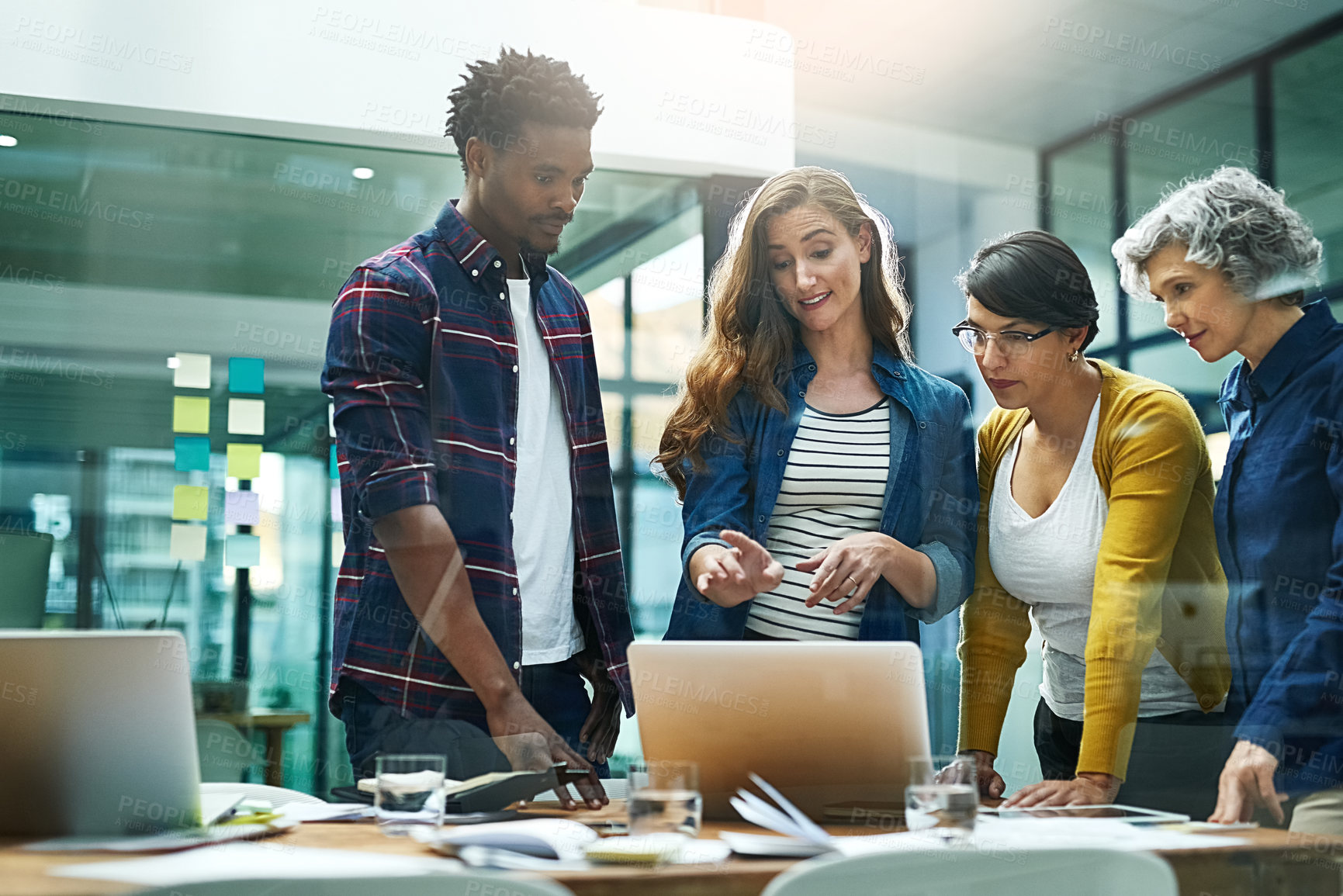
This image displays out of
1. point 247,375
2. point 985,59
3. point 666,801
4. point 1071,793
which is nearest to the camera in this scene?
point 666,801

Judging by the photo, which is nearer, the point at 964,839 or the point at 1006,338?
the point at 964,839

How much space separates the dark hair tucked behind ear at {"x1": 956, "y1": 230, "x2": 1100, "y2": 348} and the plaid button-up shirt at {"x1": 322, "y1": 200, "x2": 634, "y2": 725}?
0.81 m

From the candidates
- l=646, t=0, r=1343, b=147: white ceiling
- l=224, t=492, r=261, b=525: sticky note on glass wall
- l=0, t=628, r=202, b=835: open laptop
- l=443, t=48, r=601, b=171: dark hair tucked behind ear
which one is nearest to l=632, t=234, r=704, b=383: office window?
l=646, t=0, r=1343, b=147: white ceiling

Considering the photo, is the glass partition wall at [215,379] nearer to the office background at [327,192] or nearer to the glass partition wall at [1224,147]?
the office background at [327,192]

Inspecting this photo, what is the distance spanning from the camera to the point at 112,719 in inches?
47.4

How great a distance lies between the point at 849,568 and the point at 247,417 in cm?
175

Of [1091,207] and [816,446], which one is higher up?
[1091,207]

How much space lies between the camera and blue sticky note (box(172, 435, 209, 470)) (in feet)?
9.44

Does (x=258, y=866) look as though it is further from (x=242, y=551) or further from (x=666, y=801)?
(x=242, y=551)

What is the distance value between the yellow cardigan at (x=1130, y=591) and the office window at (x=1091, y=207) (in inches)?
9.5

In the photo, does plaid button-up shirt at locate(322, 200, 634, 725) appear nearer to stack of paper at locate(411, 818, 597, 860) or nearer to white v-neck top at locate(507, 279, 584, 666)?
white v-neck top at locate(507, 279, 584, 666)

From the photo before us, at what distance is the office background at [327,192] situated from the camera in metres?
2.79

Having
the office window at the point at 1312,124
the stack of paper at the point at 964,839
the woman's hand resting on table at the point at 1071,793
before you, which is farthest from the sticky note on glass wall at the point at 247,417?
the office window at the point at 1312,124

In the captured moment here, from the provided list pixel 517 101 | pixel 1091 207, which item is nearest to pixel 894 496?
pixel 517 101
